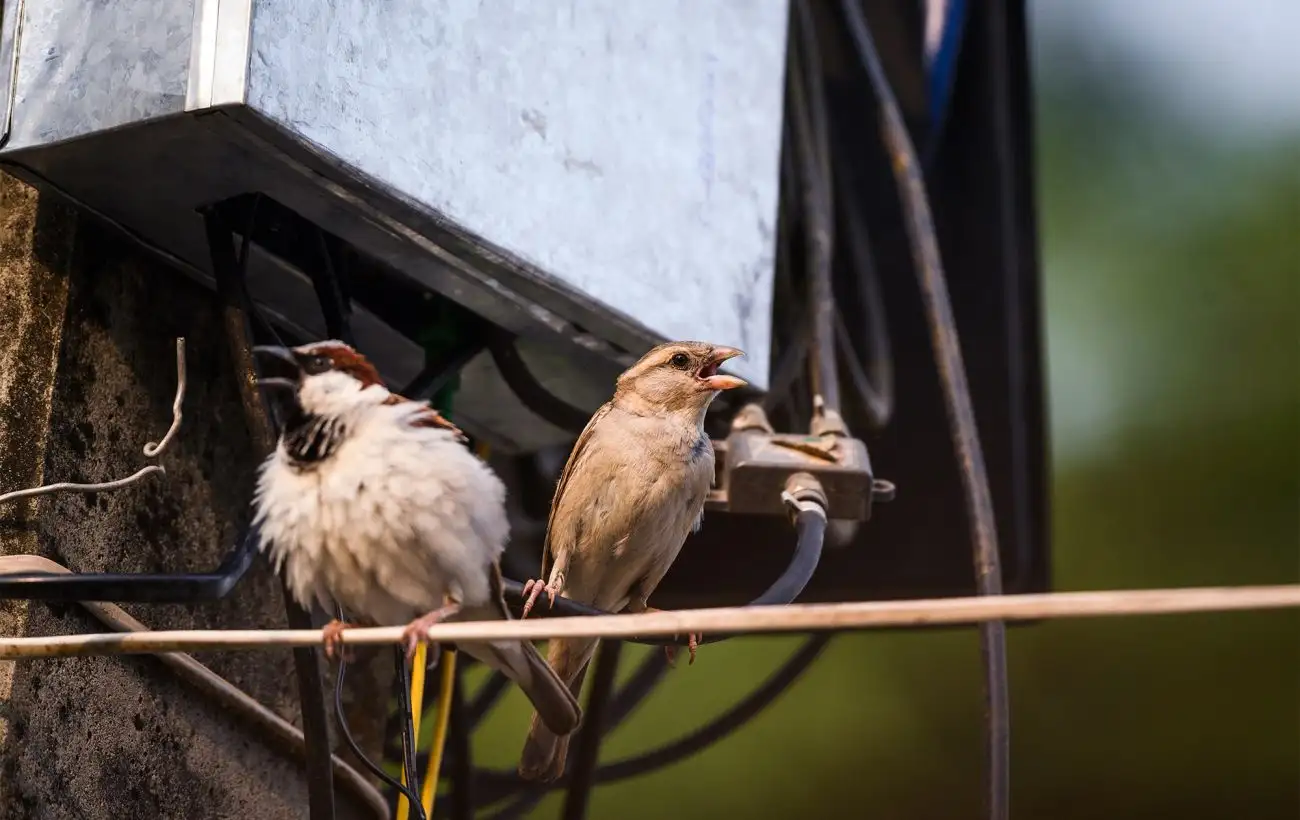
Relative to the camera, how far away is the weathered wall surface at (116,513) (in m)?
2.69

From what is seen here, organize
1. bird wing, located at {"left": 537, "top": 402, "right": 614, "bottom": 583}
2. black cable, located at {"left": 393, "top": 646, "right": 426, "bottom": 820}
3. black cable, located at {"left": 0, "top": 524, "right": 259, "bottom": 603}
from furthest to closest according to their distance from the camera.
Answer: bird wing, located at {"left": 537, "top": 402, "right": 614, "bottom": 583}, black cable, located at {"left": 393, "top": 646, "right": 426, "bottom": 820}, black cable, located at {"left": 0, "top": 524, "right": 259, "bottom": 603}

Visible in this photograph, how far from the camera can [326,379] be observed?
97.0 inches

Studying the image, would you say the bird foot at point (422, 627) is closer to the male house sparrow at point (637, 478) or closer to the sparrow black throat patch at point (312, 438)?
the sparrow black throat patch at point (312, 438)

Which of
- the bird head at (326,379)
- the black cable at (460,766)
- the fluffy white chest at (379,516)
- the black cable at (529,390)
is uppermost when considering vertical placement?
the black cable at (529,390)

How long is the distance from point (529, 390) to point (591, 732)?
785 mm

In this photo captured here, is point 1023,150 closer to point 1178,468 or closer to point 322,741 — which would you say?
point 1178,468

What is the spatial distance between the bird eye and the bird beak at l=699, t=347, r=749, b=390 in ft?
3.69

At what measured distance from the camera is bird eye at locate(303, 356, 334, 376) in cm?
248

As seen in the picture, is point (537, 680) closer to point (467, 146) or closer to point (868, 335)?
point (467, 146)

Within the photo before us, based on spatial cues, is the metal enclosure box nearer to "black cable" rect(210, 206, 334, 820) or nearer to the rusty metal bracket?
"black cable" rect(210, 206, 334, 820)

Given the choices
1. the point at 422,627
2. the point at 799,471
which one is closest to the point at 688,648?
the point at 799,471

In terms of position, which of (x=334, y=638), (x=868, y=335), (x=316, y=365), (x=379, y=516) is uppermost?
(x=868, y=335)

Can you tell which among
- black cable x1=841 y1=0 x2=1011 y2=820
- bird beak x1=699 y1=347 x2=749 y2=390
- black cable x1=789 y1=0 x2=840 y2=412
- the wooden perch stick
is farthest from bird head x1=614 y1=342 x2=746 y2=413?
the wooden perch stick

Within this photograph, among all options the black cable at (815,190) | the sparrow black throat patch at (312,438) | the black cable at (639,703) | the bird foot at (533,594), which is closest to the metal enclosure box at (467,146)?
the black cable at (815,190)
